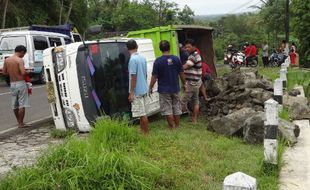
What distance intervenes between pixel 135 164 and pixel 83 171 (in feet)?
1.85

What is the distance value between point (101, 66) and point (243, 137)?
9.17ft

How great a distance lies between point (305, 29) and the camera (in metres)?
26.4

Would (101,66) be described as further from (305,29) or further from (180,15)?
(180,15)

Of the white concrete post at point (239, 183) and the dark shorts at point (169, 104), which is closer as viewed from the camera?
the white concrete post at point (239, 183)

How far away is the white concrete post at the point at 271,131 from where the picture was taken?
217 inches

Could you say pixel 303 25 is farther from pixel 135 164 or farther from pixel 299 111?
pixel 135 164

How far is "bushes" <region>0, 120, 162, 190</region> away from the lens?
4684 millimetres

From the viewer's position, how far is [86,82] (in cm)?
826

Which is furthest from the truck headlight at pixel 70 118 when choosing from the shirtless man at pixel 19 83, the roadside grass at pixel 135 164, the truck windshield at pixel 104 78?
the roadside grass at pixel 135 164

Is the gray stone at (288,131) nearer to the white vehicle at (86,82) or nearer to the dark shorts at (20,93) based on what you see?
the white vehicle at (86,82)

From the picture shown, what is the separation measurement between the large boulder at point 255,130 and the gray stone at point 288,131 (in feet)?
0.97

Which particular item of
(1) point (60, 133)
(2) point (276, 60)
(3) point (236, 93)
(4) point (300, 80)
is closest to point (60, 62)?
(1) point (60, 133)

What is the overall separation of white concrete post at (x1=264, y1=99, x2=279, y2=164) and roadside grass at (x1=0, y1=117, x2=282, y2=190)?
148mm

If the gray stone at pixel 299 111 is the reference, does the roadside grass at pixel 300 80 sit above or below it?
below
